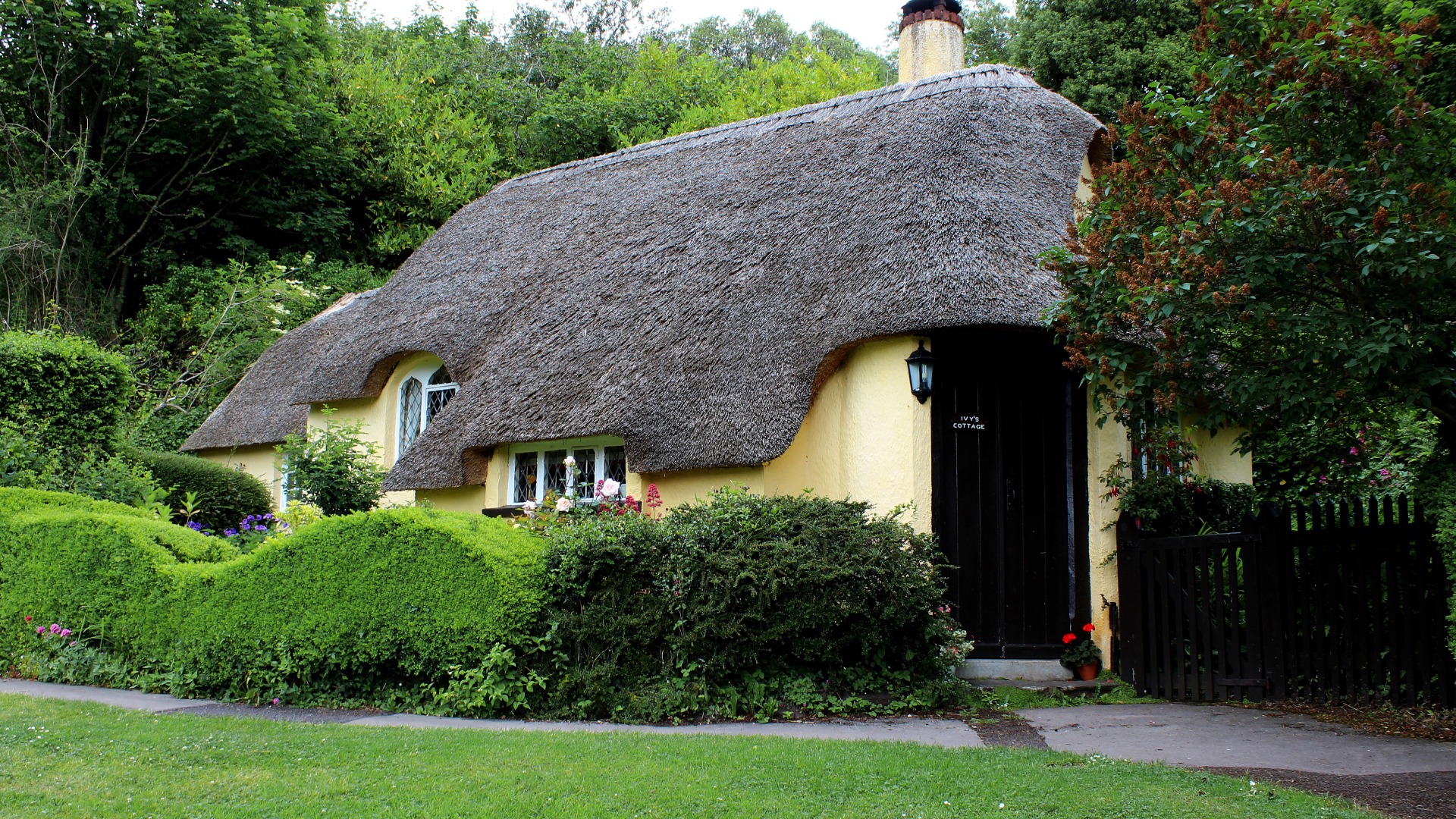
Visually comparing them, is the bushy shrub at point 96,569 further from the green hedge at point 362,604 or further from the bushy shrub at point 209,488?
the bushy shrub at point 209,488

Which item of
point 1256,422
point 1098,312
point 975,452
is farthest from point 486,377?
point 1256,422

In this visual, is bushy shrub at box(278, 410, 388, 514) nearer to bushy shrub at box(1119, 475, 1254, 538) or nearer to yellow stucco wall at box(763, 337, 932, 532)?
yellow stucco wall at box(763, 337, 932, 532)

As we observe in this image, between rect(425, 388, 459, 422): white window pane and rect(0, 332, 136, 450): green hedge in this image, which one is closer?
rect(0, 332, 136, 450): green hedge

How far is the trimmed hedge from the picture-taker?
7.54 m

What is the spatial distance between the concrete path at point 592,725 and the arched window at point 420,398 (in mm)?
6615

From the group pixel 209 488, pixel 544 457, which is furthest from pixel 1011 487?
pixel 209 488

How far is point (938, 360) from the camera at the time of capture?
30.7ft

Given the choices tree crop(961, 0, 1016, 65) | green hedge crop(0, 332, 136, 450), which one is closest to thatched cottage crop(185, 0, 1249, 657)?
green hedge crop(0, 332, 136, 450)

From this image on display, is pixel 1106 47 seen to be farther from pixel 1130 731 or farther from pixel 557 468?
pixel 1130 731

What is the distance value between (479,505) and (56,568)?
13.7 ft

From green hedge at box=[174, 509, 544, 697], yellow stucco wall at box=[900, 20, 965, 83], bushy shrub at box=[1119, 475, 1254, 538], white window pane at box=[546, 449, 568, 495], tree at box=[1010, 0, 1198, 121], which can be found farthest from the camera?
tree at box=[1010, 0, 1198, 121]

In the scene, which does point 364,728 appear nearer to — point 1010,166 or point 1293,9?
point 1293,9

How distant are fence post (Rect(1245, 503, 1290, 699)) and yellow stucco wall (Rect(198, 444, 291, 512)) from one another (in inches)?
529

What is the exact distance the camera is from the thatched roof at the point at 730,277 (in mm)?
9500
